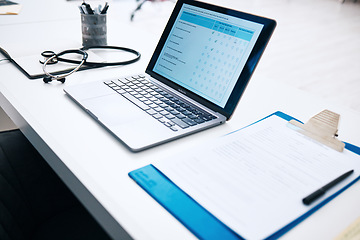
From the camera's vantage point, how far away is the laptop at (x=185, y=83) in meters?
0.66

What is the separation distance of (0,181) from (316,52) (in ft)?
11.4

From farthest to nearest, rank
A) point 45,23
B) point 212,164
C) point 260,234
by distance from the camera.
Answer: point 45,23 → point 212,164 → point 260,234

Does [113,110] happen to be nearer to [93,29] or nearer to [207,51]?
[207,51]

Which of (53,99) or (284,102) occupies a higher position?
(284,102)

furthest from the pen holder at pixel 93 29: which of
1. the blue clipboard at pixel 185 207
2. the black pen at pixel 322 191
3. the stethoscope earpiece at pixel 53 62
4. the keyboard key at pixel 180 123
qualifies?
the black pen at pixel 322 191

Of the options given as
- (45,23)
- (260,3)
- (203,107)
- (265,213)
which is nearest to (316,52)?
(260,3)

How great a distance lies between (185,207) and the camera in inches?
18.8

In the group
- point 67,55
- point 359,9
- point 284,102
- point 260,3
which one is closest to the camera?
point 284,102

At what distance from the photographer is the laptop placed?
66cm

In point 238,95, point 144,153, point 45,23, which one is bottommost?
point 45,23

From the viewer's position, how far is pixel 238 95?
68 cm

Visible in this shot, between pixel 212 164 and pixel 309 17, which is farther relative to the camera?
pixel 309 17

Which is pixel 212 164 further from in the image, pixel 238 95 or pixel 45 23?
pixel 45 23

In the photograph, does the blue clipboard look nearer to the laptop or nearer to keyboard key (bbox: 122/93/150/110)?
the laptop
